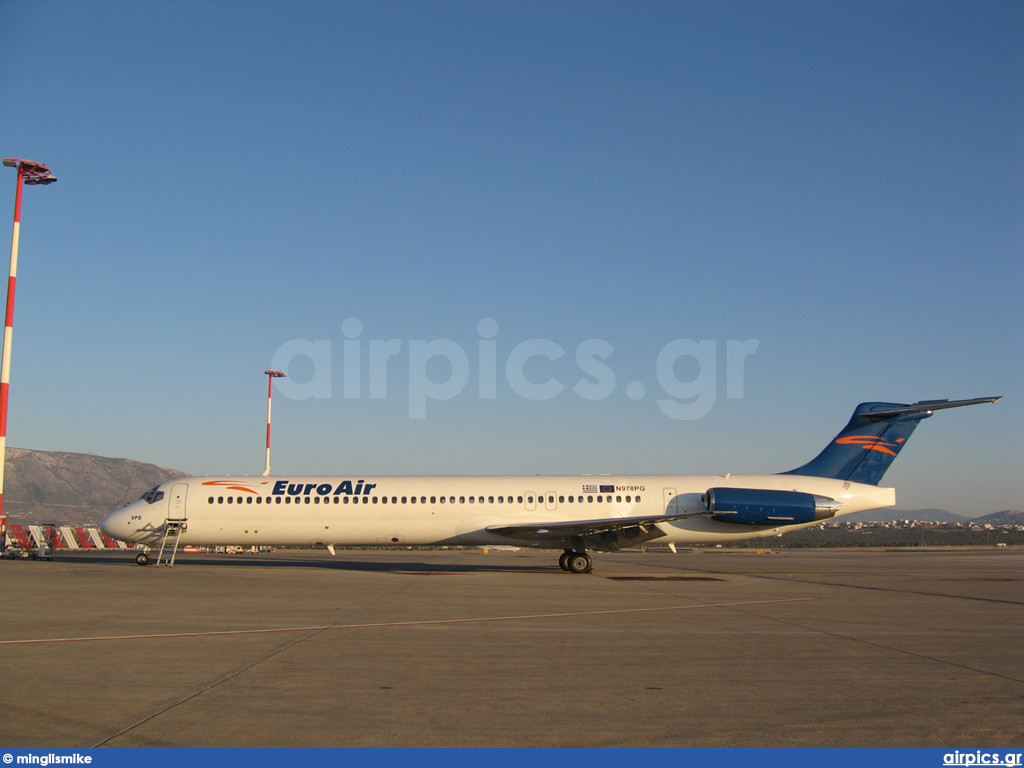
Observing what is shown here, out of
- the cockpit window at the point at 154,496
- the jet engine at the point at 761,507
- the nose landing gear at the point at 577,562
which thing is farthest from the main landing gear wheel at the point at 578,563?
the cockpit window at the point at 154,496

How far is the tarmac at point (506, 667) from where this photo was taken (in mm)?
6281

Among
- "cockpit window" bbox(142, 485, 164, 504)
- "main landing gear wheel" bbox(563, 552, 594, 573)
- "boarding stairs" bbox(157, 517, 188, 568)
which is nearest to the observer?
"main landing gear wheel" bbox(563, 552, 594, 573)

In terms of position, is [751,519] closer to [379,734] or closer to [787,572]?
[787,572]

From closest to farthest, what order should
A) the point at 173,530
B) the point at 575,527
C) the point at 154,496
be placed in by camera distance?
the point at 575,527 < the point at 173,530 < the point at 154,496

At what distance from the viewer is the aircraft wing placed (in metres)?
23.8

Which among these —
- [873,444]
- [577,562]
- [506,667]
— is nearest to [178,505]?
[577,562]

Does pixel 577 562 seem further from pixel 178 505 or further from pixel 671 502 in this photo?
pixel 178 505

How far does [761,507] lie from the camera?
24.6 meters

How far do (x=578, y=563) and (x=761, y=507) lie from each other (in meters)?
5.98

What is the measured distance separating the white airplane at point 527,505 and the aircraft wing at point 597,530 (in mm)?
51

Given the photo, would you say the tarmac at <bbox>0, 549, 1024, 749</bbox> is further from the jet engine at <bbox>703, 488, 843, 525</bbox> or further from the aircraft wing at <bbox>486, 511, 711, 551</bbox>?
the jet engine at <bbox>703, 488, 843, 525</bbox>

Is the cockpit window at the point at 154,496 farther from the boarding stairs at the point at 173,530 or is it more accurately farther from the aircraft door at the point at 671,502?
the aircraft door at the point at 671,502

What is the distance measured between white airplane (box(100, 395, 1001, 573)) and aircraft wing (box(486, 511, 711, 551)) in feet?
0.17

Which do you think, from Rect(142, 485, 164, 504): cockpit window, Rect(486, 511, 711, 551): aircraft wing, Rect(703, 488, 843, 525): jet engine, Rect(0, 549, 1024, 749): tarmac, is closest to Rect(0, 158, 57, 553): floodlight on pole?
Rect(142, 485, 164, 504): cockpit window
